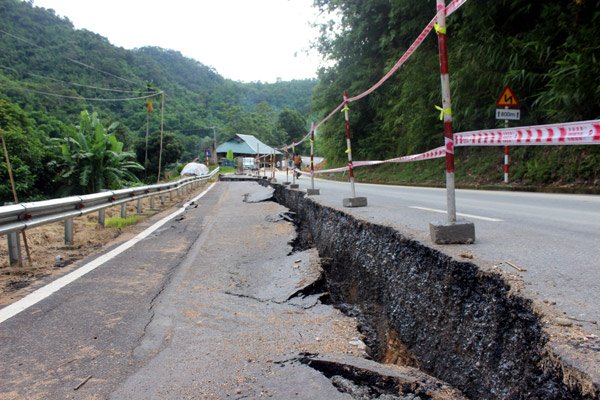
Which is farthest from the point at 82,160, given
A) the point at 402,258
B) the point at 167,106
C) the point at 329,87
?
the point at 167,106

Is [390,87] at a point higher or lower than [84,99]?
lower

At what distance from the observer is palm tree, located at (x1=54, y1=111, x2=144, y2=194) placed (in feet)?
67.9

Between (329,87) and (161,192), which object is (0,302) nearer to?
(161,192)

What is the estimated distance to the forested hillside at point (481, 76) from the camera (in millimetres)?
9938

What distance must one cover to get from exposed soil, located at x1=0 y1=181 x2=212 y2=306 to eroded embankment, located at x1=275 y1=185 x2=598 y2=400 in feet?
8.76

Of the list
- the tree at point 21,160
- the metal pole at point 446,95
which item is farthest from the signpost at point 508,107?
the tree at point 21,160

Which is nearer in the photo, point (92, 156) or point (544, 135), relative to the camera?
point (544, 135)

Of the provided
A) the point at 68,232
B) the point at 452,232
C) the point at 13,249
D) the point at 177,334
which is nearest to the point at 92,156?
the point at 68,232

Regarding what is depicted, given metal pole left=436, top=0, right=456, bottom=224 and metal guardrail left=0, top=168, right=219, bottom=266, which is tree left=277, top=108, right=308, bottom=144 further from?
metal pole left=436, top=0, right=456, bottom=224

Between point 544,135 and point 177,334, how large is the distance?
3.85 meters

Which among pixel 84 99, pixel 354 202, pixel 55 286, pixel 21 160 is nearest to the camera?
pixel 55 286

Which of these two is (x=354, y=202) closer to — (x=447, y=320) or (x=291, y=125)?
(x=447, y=320)

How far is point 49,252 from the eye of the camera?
17.1ft

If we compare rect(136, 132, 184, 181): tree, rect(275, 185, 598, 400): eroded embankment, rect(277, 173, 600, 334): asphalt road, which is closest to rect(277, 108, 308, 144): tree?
rect(136, 132, 184, 181): tree
